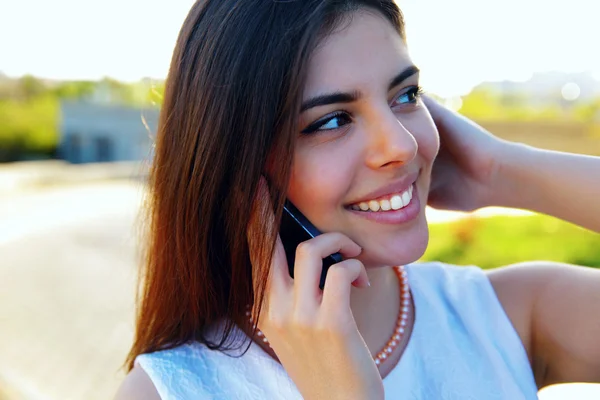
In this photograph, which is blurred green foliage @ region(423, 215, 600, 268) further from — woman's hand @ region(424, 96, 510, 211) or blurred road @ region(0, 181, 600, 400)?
woman's hand @ region(424, 96, 510, 211)

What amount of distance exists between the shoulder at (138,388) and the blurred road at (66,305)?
56 cm

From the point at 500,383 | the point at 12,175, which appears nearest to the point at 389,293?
the point at 500,383

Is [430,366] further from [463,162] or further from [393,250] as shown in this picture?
[463,162]

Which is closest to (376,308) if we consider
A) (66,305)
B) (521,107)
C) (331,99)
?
(331,99)

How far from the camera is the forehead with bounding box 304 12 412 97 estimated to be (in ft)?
5.52

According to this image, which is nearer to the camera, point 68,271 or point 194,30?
point 194,30

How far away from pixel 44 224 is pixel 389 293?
27.6ft

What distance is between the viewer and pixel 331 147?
5.64ft

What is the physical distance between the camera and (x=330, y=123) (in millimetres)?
1732

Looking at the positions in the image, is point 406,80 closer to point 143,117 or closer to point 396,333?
point 396,333

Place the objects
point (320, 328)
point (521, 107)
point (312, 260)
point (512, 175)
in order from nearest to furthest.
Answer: point (320, 328) → point (312, 260) → point (512, 175) → point (521, 107)

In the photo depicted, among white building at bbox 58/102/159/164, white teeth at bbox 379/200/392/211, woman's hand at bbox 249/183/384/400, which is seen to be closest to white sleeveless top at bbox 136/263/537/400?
woman's hand at bbox 249/183/384/400

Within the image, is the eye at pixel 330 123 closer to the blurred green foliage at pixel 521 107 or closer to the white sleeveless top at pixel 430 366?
the white sleeveless top at pixel 430 366

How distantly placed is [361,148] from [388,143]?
8 cm
